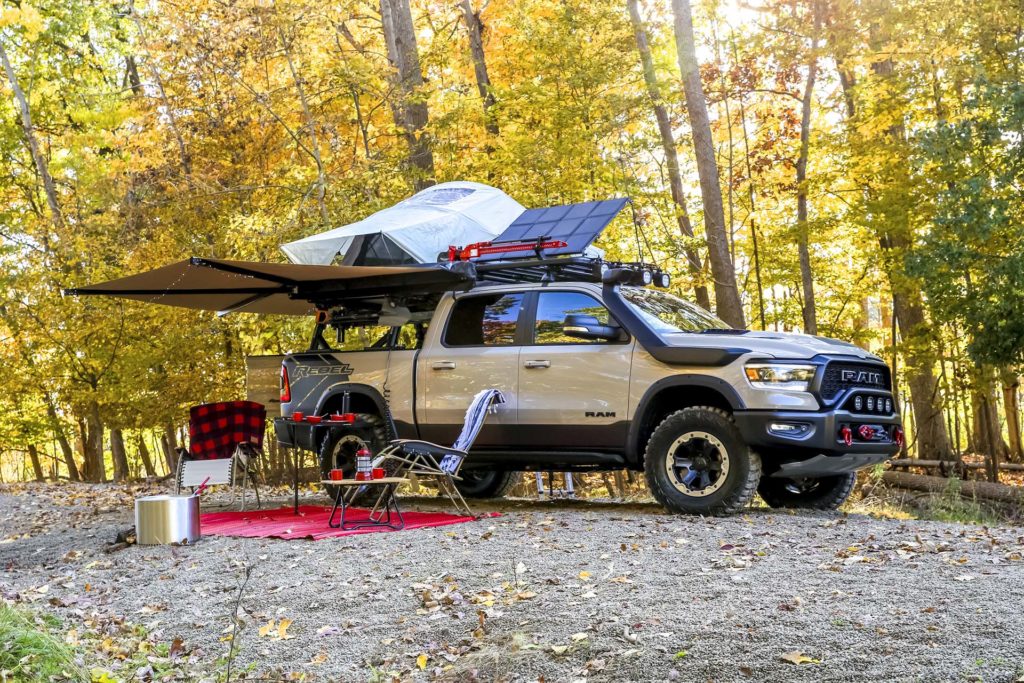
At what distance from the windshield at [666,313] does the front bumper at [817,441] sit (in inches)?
41.1

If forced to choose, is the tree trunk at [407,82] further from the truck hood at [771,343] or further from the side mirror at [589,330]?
the truck hood at [771,343]

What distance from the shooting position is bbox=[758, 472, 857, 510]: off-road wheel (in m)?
8.88

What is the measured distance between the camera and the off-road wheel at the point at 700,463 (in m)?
7.89

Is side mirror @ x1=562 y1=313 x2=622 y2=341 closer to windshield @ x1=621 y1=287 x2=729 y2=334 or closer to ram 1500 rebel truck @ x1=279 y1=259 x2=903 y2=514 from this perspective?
ram 1500 rebel truck @ x1=279 y1=259 x2=903 y2=514

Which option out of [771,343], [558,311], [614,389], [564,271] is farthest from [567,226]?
Result: [771,343]

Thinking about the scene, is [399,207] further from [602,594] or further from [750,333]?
[602,594]

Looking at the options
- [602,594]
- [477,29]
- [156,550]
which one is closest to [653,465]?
[602,594]

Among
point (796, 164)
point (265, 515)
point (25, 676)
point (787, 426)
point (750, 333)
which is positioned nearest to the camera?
point (25, 676)

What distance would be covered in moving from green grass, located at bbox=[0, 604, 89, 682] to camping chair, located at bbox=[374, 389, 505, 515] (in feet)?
11.6

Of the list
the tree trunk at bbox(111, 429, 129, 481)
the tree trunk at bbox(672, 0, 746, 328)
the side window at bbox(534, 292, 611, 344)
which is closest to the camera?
the side window at bbox(534, 292, 611, 344)

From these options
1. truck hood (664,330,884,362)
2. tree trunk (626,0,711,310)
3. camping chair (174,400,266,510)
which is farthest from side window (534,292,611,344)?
tree trunk (626,0,711,310)

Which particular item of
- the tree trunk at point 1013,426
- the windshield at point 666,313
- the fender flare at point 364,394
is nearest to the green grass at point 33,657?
the fender flare at point 364,394

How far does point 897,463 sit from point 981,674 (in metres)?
13.2

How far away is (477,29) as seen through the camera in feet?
63.4
